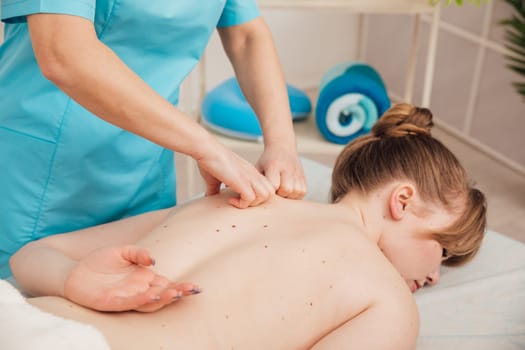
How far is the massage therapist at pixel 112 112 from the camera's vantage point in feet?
3.24

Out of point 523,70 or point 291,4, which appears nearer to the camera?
point 291,4

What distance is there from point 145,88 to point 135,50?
0.28 meters

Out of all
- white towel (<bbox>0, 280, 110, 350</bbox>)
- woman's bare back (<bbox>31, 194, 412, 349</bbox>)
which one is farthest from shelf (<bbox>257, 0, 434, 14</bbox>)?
white towel (<bbox>0, 280, 110, 350</bbox>)

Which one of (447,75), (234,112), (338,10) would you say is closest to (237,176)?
(338,10)

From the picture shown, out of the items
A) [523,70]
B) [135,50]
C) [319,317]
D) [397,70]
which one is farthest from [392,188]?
[397,70]

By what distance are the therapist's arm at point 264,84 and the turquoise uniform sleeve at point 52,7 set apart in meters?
0.52

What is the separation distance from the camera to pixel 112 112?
101 centimetres

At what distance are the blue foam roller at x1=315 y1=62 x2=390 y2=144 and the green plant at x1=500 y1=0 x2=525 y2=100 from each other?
2.30 ft

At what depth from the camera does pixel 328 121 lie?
2768 mm

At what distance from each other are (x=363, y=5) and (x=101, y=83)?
1707 mm

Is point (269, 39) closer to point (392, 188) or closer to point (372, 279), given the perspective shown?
point (392, 188)

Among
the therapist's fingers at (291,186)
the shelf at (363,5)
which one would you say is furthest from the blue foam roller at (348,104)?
the therapist's fingers at (291,186)

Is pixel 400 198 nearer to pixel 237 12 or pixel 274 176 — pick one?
pixel 274 176

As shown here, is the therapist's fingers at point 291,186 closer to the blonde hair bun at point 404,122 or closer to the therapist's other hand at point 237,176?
the therapist's other hand at point 237,176
